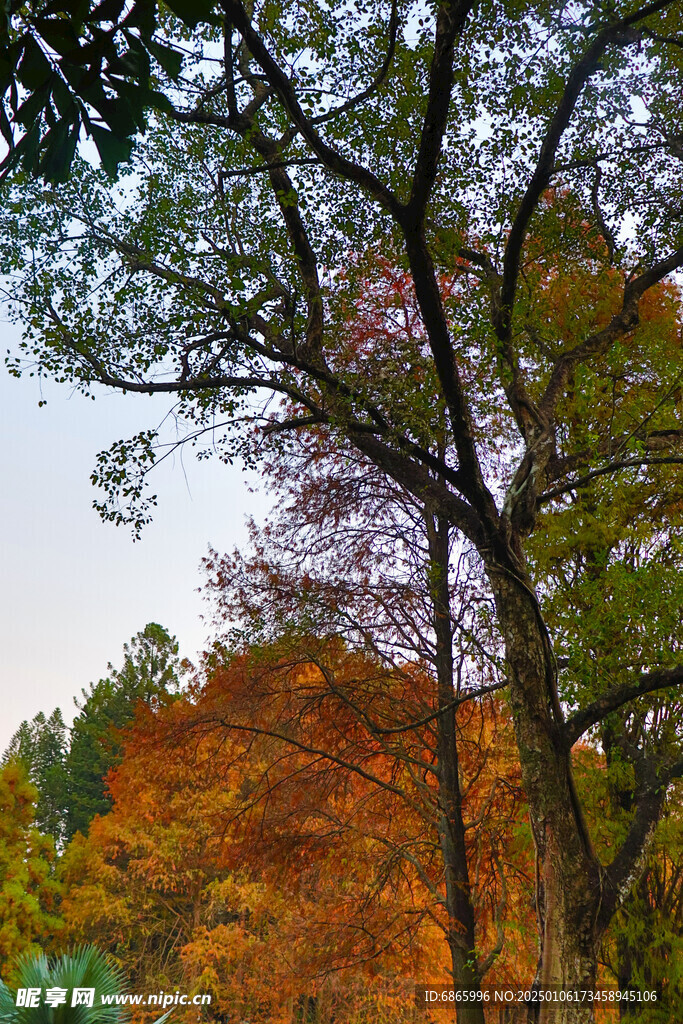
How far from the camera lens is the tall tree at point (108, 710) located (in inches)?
1038

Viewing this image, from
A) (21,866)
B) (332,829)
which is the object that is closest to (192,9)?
(332,829)

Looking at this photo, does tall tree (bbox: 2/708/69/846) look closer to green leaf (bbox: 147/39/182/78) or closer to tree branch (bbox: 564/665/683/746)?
tree branch (bbox: 564/665/683/746)

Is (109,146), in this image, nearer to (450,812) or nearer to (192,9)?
(192,9)

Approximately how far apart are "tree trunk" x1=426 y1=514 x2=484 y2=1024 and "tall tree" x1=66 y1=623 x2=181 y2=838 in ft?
53.0

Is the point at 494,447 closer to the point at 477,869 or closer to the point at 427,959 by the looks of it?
the point at 477,869

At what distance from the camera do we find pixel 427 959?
33.0 ft

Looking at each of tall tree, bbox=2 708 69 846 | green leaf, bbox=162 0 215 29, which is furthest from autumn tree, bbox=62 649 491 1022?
tall tree, bbox=2 708 69 846

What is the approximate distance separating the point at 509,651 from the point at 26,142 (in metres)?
4.94

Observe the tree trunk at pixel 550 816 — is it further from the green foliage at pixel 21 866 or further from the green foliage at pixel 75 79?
the green foliage at pixel 21 866

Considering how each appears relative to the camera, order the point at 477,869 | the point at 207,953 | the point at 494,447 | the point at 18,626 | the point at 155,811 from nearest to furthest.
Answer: the point at 477,869 → the point at 494,447 → the point at 207,953 → the point at 155,811 → the point at 18,626

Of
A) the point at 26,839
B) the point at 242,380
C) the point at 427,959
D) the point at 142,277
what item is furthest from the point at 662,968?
the point at 26,839

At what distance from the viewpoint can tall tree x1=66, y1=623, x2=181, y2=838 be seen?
26375 mm

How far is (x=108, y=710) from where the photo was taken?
1200 inches

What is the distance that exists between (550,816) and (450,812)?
345 centimetres
